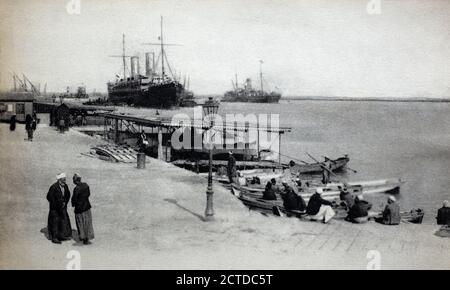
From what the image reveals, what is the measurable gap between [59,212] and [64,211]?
0.37 feet

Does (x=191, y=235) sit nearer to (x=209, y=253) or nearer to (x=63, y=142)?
(x=209, y=253)

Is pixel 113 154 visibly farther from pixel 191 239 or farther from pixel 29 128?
pixel 191 239

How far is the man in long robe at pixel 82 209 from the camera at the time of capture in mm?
9875

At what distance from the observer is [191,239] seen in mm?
10664

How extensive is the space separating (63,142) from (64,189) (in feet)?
43.4

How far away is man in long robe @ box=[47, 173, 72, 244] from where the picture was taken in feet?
32.7

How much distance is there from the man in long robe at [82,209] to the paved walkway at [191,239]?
0.32 meters

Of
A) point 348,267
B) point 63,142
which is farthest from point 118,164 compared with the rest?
point 348,267

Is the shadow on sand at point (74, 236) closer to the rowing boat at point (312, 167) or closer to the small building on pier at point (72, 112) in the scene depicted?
the small building on pier at point (72, 112)

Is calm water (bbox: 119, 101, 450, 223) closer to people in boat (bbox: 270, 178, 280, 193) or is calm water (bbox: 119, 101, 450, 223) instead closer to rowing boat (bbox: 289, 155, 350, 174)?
rowing boat (bbox: 289, 155, 350, 174)

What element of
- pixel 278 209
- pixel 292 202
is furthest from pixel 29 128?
pixel 292 202

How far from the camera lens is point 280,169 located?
2595cm

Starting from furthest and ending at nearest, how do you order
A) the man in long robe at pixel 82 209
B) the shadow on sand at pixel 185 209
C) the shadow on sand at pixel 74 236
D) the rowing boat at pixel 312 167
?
1. the rowing boat at pixel 312 167
2. the shadow on sand at pixel 185 209
3. the shadow on sand at pixel 74 236
4. the man in long robe at pixel 82 209

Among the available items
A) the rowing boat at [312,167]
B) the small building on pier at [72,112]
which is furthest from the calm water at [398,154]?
the small building on pier at [72,112]
